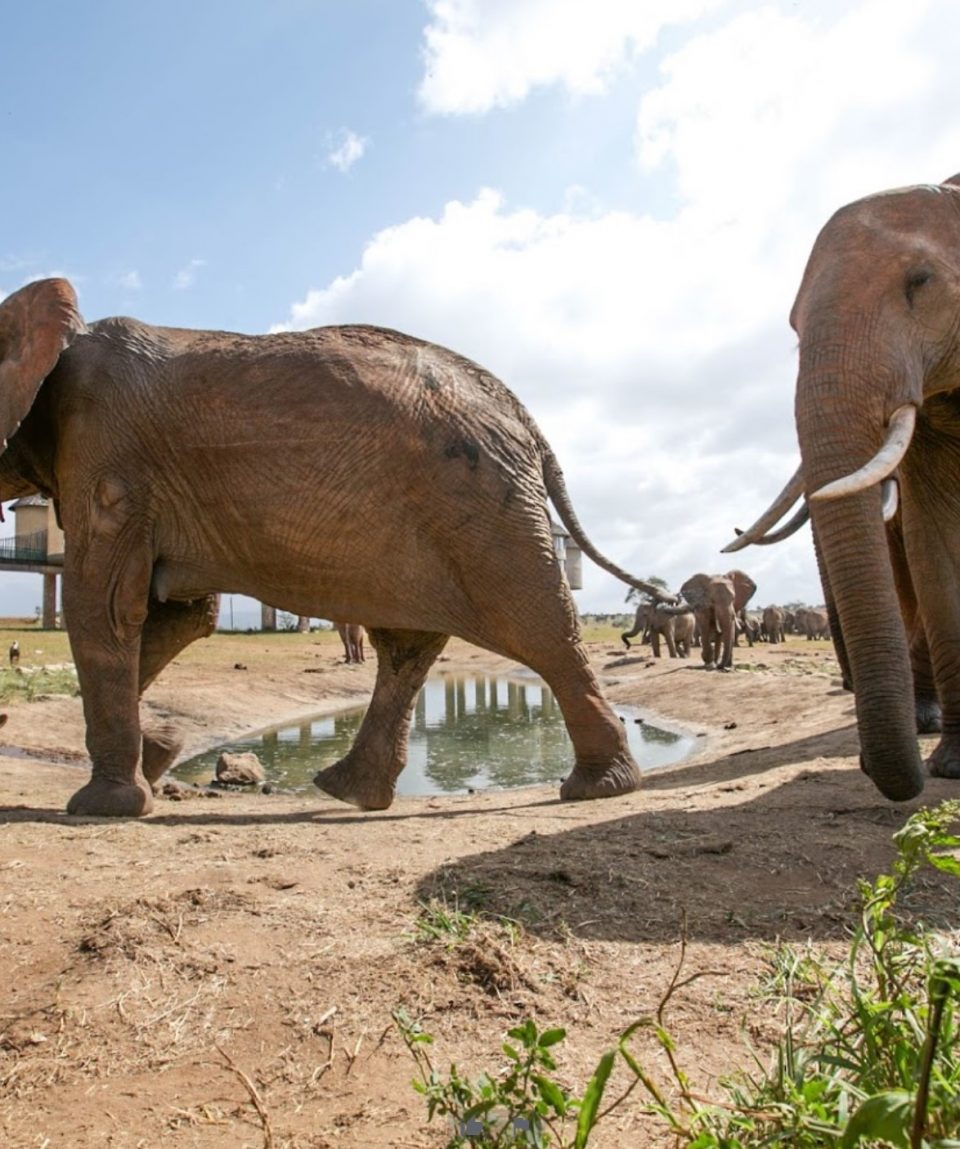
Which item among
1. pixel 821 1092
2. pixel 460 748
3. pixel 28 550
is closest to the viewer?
pixel 821 1092

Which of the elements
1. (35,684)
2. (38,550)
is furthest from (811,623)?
(35,684)

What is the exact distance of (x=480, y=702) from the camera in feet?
65.3

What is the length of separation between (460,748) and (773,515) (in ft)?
25.4

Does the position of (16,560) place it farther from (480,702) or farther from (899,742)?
(899,742)

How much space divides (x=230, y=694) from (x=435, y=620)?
1101 cm

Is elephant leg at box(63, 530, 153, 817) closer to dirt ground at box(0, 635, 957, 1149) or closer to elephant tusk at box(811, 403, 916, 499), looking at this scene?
dirt ground at box(0, 635, 957, 1149)

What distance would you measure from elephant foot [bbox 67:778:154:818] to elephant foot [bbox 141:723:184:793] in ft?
4.19

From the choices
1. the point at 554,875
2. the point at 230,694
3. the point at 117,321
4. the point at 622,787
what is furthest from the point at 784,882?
the point at 230,694

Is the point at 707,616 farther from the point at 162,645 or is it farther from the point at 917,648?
the point at 162,645

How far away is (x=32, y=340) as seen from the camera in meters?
5.43

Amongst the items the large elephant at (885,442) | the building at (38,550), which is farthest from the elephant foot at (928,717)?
the building at (38,550)

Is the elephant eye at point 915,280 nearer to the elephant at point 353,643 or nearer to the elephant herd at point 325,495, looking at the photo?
the elephant herd at point 325,495

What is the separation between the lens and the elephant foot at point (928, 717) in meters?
7.18

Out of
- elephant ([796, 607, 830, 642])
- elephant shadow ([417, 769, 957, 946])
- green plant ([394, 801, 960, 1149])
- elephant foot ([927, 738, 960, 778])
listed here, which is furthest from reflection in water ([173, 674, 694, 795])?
elephant ([796, 607, 830, 642])
